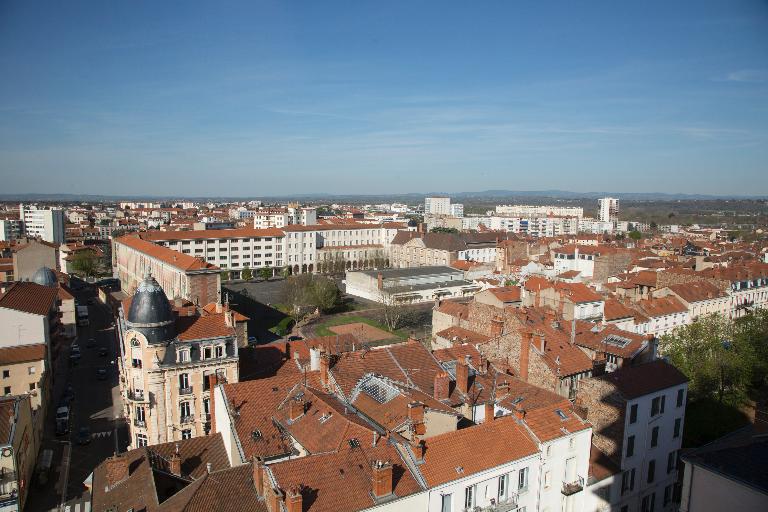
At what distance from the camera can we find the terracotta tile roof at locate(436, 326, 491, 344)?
140ft

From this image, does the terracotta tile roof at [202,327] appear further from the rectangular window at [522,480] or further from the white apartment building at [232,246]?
the white apartment building at [232,246]

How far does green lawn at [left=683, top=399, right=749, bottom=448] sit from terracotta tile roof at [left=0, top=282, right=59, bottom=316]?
47204mm

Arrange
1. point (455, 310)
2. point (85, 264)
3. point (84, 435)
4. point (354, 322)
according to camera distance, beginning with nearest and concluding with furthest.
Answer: point (84, 435)
point (455, 310)
point (354, 322)
point (85, 264)

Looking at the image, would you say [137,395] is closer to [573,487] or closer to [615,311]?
[573,487]

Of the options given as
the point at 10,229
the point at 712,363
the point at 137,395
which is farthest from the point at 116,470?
the point at 10,229

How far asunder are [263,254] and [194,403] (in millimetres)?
85288

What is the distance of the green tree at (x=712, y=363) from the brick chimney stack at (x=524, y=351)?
579 inches

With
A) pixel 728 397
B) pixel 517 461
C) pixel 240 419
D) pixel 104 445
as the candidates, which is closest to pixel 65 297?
pixel 104 445

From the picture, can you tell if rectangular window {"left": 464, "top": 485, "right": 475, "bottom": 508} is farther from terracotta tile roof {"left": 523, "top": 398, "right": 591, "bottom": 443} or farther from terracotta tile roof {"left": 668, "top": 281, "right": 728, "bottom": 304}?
terracotta tile roof {"left": 668, "top": 281, "right": 728, "bottom": 304}

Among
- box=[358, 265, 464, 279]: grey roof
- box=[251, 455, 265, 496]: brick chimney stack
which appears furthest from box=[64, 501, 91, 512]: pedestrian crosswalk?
box=[358, 265, 464, 279]: grey roof

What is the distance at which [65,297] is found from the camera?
6250 cm

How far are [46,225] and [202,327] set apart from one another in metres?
132

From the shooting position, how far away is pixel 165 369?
3225cm

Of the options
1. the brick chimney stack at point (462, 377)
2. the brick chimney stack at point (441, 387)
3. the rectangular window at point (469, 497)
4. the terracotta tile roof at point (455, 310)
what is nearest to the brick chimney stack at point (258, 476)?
the rectangular window at point (469, 497)
